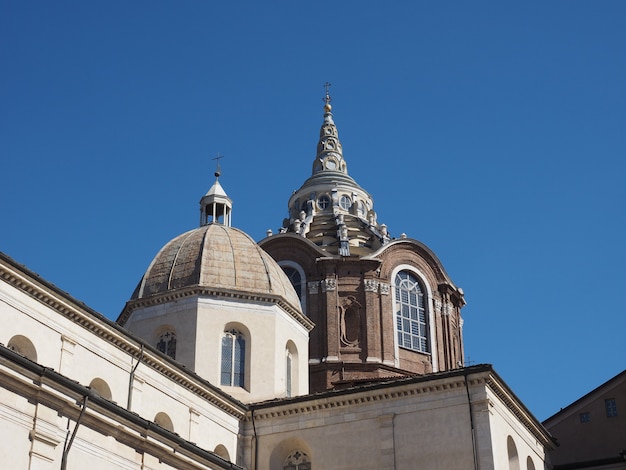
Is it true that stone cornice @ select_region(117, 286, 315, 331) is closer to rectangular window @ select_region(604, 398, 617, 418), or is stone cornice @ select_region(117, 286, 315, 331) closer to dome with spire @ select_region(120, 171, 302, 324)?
dome with spire @ select_region(120, 171, 302, 324)

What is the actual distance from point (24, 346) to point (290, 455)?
11.0 m

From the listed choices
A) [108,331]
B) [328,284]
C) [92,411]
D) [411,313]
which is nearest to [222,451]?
[108,331]

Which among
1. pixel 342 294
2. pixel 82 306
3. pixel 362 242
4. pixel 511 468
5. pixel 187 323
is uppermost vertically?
pixel 362 242

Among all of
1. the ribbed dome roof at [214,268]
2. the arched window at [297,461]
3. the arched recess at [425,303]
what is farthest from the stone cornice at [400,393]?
the arched recess at [425,303]

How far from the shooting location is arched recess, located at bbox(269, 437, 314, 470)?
114ft

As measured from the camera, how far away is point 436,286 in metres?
53.1

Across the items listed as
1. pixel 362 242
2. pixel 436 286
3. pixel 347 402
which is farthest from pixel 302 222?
pixel 347 402

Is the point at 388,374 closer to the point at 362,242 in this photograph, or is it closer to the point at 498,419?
the point at 362,242

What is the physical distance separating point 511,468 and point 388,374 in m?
13.9

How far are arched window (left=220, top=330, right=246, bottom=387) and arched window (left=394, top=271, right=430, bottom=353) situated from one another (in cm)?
1400

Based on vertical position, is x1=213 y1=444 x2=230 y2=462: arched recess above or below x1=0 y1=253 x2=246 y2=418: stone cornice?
below

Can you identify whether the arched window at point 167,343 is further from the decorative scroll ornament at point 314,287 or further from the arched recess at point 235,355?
the decorative scroll ornament at point 314,287

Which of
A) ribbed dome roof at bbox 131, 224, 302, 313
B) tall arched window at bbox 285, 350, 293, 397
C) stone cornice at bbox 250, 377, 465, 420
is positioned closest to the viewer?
stone cornice at bbox 250, 377, 465, 420

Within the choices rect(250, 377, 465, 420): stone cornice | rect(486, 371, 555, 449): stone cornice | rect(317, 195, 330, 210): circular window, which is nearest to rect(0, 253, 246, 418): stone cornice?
rect(250, 377, 465, 420): stone cornice
